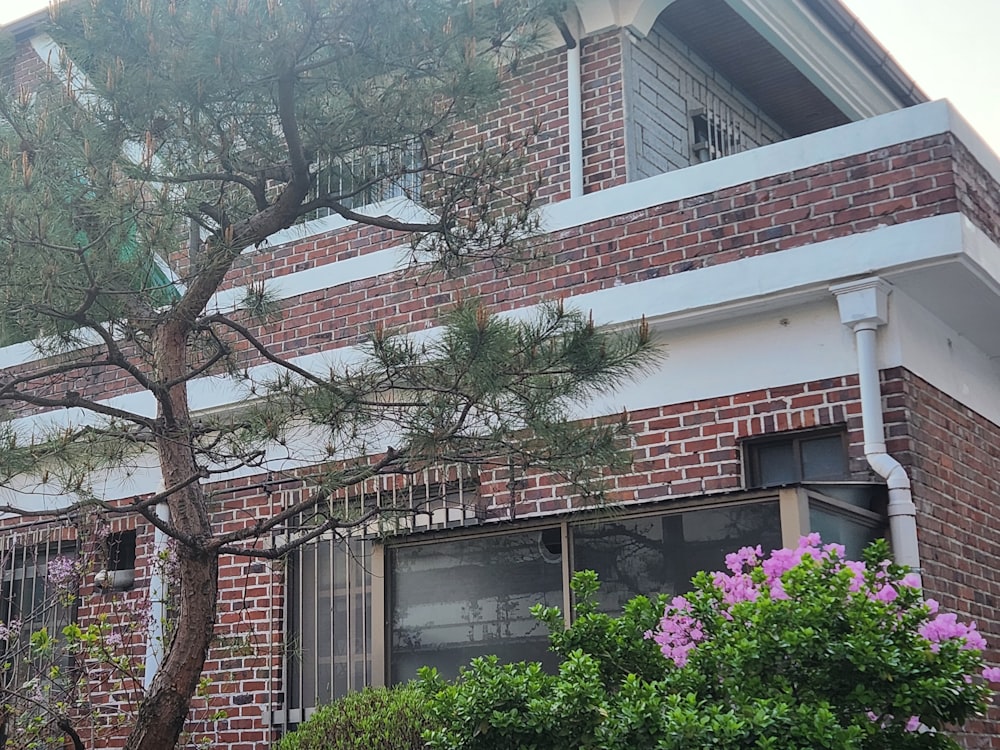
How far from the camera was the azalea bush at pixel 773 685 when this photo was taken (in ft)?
14.6

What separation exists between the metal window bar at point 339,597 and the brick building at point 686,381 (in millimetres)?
21

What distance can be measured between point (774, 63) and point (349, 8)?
19.4 ft

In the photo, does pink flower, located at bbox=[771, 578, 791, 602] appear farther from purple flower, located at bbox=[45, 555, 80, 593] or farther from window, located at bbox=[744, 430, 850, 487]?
purple flower, located at bbox=[45, 555, 80, 593]

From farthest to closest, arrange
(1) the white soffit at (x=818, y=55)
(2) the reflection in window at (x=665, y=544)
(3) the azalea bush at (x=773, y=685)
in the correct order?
(1) the white soffit at (x=818, y=55), (2) the reflection in window at (x=665, y=544), (3) the azalea bush at (x=773, y=685)

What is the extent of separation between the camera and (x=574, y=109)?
9391 millimetres

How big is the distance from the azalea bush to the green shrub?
1448 millimetres

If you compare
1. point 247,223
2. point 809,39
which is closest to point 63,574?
point 247,223

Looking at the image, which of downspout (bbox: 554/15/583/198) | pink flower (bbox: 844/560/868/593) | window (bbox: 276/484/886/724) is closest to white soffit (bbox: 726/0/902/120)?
downspout (bbox: 554/15/583/198)

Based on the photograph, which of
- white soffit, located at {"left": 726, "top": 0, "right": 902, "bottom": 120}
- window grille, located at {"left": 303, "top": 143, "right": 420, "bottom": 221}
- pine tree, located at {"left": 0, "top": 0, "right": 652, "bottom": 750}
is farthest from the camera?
white soffit, located at {"left": 726, "top": 0, "right": 902, "bottom": 120}

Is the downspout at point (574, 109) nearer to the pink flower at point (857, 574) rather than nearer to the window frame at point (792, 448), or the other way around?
the window frame at point (792, 448)

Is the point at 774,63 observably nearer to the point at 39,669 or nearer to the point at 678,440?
the point at 678,440

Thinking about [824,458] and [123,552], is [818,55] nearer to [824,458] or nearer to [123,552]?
[824,458]

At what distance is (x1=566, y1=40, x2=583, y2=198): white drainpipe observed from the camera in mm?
9172

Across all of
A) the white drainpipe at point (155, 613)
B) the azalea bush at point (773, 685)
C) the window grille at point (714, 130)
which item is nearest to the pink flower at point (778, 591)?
the azalea bush at point (773, 685)
